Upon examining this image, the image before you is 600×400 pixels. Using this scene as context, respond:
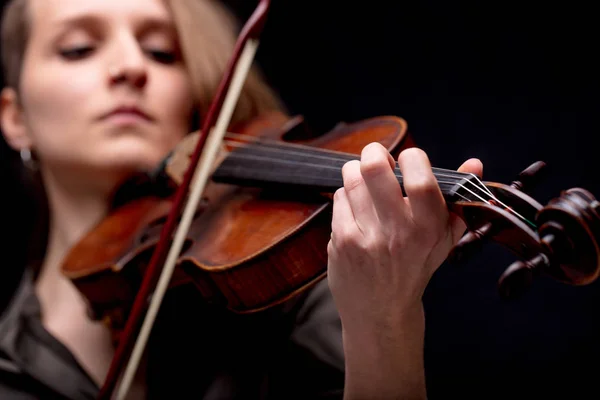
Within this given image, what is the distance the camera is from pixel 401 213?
1.37 feet

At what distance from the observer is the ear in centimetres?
108

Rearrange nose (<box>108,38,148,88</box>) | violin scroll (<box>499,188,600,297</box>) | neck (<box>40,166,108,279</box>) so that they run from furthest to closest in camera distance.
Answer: neck (<box>40,166,108,279</box>) < nose (<box>108,38,148,88</box>) < violin scroll (<box>499,188,600,297</box>)

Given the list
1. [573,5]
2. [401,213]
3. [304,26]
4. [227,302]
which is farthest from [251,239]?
[304,26]

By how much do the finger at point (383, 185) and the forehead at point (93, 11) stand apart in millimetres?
663

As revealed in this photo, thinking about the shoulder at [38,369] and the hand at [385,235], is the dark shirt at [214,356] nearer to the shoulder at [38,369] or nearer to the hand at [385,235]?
the shoulder at [38,369]

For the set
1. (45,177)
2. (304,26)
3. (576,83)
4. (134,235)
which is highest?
(576,83)

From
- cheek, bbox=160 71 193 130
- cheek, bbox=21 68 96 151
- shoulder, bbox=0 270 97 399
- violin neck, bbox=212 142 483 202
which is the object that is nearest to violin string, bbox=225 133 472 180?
violin neck, bbox=212 142 483 202

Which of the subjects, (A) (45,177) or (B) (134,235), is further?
(A) (45,177)

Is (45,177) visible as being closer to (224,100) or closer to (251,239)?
(224,100)

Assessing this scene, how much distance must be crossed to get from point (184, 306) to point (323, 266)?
1.14ft

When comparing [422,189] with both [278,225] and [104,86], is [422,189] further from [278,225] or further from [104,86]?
[104,86]

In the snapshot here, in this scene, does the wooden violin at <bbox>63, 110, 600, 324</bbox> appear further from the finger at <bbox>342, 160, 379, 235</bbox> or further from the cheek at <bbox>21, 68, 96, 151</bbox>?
the cheek at <bbox>21, 68, 96, 151</bbox>

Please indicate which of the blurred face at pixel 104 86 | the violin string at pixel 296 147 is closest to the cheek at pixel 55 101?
the blurred face at pixel 104 86

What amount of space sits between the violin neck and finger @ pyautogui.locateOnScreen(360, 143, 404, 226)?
1.3 inches
